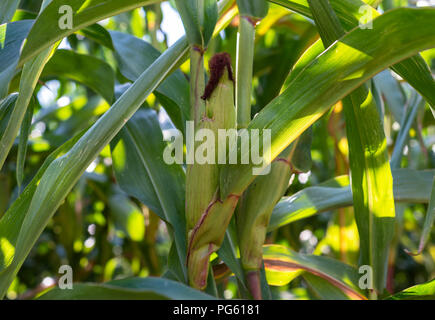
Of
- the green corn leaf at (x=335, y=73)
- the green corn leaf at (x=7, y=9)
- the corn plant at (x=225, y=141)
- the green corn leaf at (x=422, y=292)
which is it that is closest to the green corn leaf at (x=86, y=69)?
the corn plant at (x=225, y=141)

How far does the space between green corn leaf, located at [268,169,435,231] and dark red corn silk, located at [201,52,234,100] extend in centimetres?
27

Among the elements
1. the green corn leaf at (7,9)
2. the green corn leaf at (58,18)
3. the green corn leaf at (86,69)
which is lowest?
the green corn leaf at (58,18)

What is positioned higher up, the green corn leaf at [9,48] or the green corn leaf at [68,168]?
the green corn leaf at [9,48]

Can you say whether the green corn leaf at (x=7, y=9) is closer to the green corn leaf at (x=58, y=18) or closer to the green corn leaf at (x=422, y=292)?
the green corn leaf at (x=58, y=18)

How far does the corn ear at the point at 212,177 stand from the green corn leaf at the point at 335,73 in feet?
0.05

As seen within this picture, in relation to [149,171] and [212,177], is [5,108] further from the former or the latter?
[212,177]

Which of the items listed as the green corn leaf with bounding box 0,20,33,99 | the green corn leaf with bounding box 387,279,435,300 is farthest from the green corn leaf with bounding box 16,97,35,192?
the green corn leaf with bounding box 387,279,435,300

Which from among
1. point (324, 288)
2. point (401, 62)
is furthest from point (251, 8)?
point (324, 288)

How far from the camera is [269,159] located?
0.45m

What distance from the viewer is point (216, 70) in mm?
470

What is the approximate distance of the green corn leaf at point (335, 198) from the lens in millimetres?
683

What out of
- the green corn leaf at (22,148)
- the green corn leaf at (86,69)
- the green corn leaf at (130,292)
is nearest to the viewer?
the green corn leaf at (130,292)

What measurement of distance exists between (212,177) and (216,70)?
0.11m
